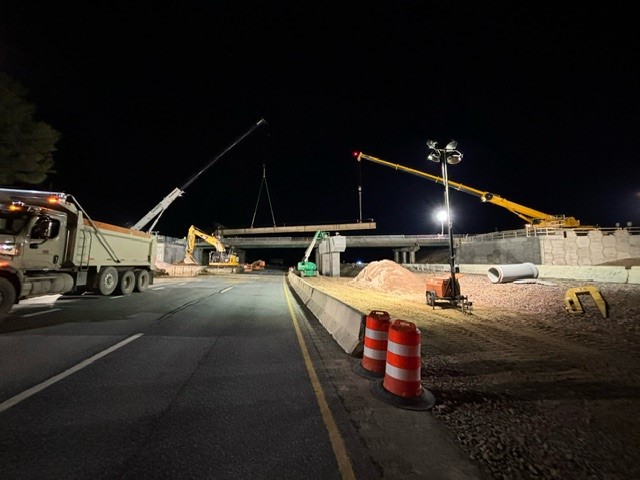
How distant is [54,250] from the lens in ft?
35.4

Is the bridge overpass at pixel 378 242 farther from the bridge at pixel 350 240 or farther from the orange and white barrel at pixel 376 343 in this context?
the orange and white barrel at pixel 376 343

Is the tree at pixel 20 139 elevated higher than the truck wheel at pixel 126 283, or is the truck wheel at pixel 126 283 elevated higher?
the tree at pixel 20 139

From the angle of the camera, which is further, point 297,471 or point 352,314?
point 352,314

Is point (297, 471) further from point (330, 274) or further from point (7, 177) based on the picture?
point (330, 274)

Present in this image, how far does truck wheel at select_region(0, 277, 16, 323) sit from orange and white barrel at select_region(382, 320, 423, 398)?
10.4 meters

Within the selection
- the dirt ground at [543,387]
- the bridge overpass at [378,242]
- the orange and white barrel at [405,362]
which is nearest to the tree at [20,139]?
the dirt ground at [543,387]

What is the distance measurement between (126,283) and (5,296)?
684cm

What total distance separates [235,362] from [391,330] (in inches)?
113

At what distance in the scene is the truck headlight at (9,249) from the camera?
9.15m

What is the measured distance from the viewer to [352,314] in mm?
6512

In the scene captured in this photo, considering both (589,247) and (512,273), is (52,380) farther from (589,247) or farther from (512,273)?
(589,247)

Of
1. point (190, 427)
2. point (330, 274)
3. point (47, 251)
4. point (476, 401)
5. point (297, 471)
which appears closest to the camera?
point (297, 471)

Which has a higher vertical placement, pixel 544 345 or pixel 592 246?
pixel 592 246

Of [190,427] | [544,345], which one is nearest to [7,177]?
[190,427]
